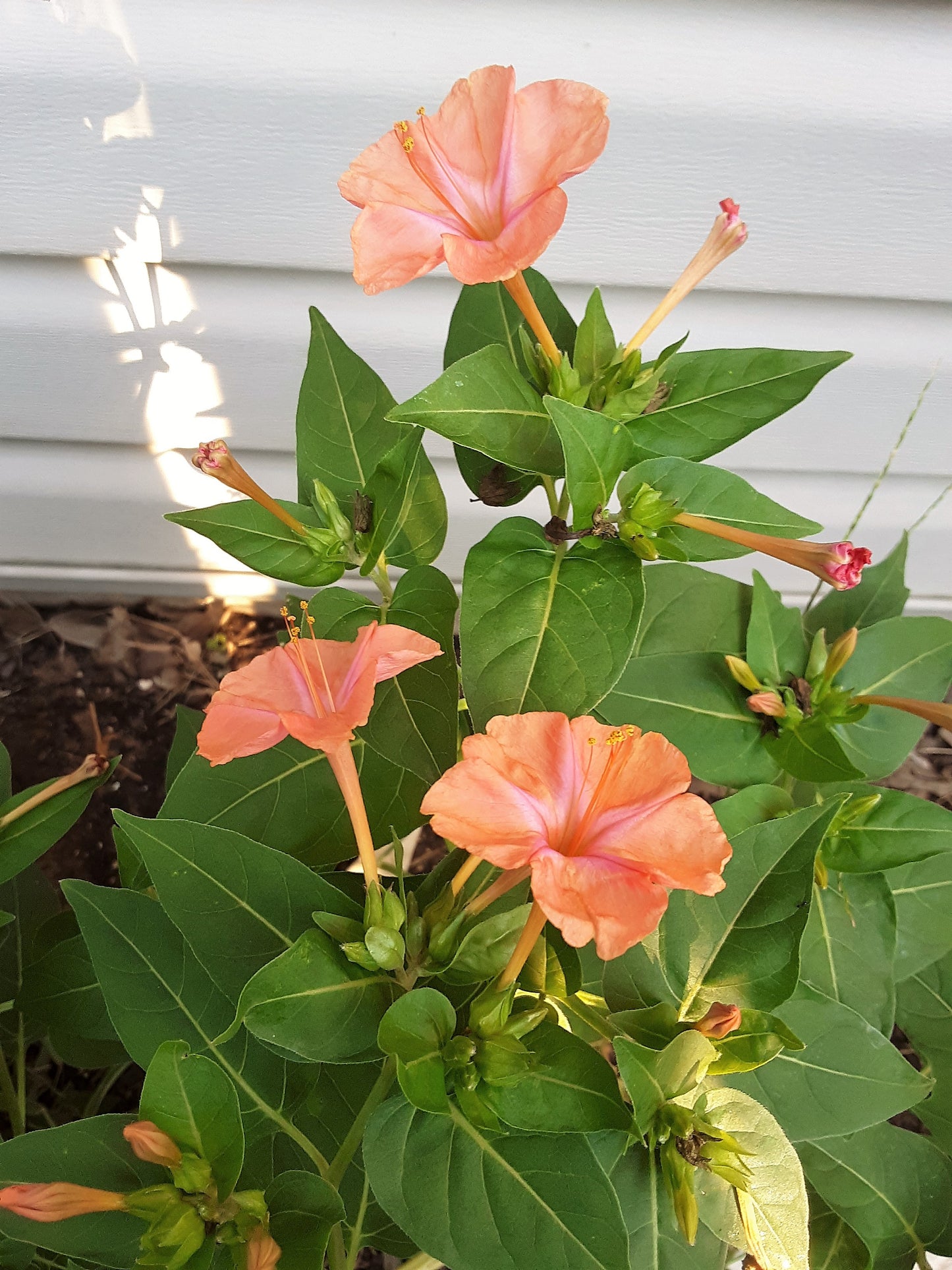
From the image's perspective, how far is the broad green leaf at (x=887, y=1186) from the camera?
0.85 metres

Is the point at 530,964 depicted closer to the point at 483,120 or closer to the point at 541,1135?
the point at 541,1135

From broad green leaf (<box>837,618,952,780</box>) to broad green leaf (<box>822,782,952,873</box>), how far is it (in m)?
0.09

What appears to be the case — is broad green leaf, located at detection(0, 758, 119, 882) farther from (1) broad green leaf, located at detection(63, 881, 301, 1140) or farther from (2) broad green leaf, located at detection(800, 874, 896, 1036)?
(2) broad green leaf, located at detection(800, 874, 896, 1036)

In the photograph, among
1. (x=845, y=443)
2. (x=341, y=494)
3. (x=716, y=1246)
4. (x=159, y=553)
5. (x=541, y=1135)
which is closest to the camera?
(x=541, y=1135)

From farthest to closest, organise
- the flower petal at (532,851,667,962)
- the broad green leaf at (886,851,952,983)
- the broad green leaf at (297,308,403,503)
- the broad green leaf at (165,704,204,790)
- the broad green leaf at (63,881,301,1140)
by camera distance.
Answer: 1. the broad green leaf at (165,704,204,790)
2. the broad green leaf at (886,851,952,983)
3. the broad green leaf at (297,308,403,503)
4. the broad green leaf at (63,881,301,1140)
5. the flower petal at (532,851,667,962)

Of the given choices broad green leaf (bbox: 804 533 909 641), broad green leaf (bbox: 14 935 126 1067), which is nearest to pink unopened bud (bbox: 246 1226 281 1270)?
broad green leaf (bbox: 14 935 126 1067)

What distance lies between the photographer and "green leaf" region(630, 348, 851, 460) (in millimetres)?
682

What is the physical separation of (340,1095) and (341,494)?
57 cm

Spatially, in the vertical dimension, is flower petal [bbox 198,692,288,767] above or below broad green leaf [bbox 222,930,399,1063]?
above

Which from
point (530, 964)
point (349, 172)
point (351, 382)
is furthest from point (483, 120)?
point (530, 964)

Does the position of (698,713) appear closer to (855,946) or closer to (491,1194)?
(855,946)

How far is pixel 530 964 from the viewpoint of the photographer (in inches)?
27.1

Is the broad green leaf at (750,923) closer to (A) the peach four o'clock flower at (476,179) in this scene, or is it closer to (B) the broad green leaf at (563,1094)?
(B) the broad green leaf at (563,1094)

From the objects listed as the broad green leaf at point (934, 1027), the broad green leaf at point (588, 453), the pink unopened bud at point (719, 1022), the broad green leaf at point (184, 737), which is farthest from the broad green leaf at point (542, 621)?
the broad green leaf at point (934, 1027)
